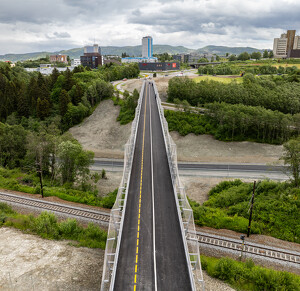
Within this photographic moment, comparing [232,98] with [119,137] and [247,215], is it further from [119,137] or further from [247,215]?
[247,215]

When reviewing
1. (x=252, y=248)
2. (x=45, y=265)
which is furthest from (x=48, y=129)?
(x=252, y=248)

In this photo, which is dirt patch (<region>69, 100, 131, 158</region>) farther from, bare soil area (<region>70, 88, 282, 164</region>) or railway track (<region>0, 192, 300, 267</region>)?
railway track (<region>0, 192, 300, 267</region>)

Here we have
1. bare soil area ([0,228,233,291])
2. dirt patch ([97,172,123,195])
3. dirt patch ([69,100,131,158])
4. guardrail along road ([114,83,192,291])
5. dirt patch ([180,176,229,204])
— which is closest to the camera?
guardrail along road ([114,83,192,291])

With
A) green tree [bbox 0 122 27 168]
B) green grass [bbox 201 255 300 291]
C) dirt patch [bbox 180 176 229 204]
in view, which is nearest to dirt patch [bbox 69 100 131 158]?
green tree [bbox 0 122 27 168]

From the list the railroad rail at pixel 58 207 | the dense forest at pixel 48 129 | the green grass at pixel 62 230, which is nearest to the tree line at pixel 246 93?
the dense forest at pixel 48 129

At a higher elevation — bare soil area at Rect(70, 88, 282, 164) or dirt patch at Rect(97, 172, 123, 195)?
bare soil area at Rect(70, 88, 282, 164)

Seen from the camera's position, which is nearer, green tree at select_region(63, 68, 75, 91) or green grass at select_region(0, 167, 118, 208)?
green grass at select_region(0, 167, 118, 208)

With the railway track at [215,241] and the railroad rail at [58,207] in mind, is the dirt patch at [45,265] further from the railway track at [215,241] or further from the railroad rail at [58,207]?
the railway track at [215,241]

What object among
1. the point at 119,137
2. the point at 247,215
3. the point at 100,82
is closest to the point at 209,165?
the point at 247,215
